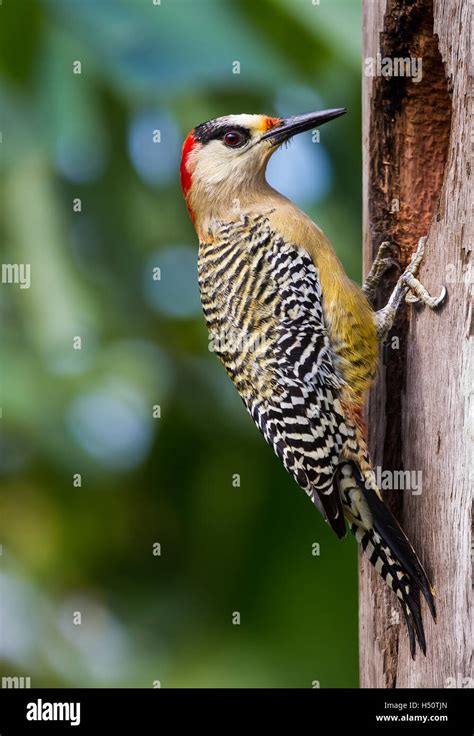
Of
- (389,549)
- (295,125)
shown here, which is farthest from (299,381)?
(295,125)

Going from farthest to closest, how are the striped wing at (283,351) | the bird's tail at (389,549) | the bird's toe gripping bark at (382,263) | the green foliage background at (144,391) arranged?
the green foliage background at (144,391) < the bird's toe gripping bark at (382,263) < the striped wing at (283,351) < the bird's tail at (389,549)

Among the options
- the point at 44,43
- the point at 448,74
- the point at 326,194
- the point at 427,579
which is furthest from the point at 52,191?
the point at 427,579

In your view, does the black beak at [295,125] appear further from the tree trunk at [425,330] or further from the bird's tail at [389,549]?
the bird's tail at [389,549]

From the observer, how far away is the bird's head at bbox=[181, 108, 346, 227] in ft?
13.0

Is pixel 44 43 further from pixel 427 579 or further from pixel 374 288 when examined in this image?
pixel 427 579

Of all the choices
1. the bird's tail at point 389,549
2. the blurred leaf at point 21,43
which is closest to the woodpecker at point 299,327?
the bird's tail at point 389,549

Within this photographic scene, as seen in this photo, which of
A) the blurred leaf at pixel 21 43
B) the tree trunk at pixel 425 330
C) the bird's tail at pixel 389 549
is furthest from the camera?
the blurred leaf at pixel 21 43

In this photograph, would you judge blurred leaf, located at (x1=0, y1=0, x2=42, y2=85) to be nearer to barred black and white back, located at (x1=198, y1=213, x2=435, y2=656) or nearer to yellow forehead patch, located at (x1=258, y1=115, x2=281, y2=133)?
yellow forehead patch, located at (x1=258, y1=115, x2=281, y2=133)

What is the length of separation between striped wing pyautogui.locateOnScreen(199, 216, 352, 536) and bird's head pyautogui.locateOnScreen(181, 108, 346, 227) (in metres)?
0.29

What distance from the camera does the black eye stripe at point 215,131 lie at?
401 centimetres

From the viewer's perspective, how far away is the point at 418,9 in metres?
3.36

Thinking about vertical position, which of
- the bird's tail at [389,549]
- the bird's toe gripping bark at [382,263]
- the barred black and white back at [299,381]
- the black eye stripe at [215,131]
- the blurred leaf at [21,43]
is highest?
the blurred leaf at [21,43]

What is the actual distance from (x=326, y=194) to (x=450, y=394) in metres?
1.88

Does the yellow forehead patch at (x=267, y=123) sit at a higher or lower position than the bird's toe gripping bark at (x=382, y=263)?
higher
